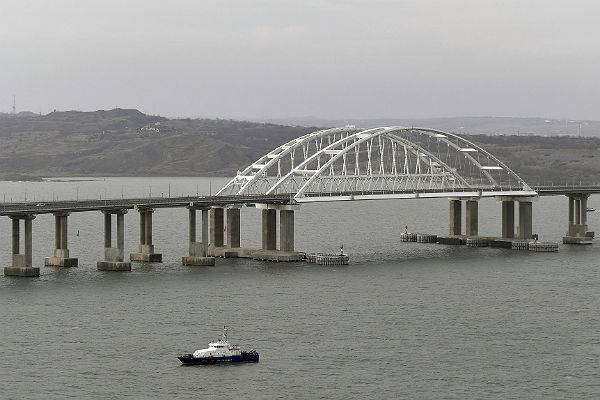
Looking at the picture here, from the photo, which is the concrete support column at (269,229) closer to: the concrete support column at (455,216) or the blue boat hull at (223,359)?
the concrete support column at (455,216)

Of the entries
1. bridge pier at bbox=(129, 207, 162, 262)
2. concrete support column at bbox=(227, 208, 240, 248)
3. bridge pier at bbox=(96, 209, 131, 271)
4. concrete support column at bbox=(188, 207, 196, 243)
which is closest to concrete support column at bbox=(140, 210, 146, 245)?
bridge pier at bbox=(129, 207, 162, 262)

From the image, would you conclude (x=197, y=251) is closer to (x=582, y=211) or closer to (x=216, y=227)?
(x=216, y=227)

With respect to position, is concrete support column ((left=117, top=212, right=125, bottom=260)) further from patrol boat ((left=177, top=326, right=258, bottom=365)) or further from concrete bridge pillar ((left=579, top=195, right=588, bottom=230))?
concrete bridge pillar ((left=579, top=195, right=588, bottom=230))

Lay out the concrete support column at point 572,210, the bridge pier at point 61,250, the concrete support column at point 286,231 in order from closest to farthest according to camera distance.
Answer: the bridge pier at point 61,250 < the concrete support column at point 286,231 < the concrete support column at point 572,210

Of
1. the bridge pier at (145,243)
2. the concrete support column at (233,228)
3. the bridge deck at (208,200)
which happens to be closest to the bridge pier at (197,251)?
the bridge deck at (208,200)

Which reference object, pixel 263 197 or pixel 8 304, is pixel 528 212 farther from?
pixel 8 304

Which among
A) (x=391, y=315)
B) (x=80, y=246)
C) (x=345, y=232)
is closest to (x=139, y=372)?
(x=391, y=315)
